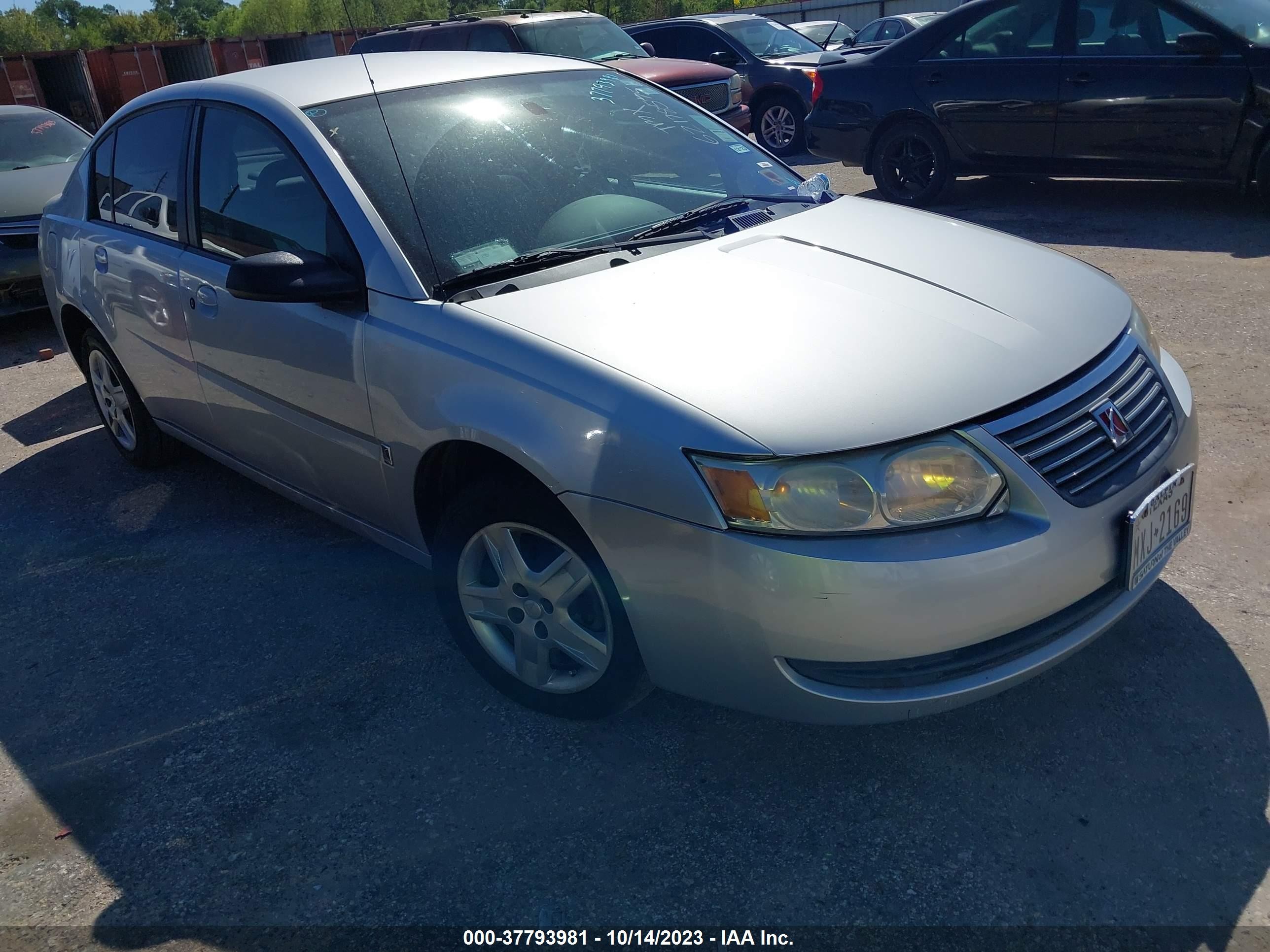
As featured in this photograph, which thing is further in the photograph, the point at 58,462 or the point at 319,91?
the point at 58,462

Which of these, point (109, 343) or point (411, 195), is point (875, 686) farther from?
point (109, 343)

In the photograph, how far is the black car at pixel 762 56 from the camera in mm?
11812

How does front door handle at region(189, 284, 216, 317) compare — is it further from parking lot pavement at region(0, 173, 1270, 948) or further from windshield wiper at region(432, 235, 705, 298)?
windshield wiper at region(432, 235, 705, 298)

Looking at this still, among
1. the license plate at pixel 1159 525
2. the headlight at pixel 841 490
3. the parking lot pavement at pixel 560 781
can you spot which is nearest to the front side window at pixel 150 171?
the parking lot pavement at pixel 560 781

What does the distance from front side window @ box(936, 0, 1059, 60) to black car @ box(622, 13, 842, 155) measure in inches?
116

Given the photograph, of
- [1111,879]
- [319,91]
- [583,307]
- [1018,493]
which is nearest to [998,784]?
[1111,879]

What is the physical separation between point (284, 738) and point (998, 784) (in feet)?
6.15

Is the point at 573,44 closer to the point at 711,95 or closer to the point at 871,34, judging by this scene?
the point at 711,95

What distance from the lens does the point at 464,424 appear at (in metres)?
2.60

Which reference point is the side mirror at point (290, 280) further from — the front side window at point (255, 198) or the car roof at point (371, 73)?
the car roof at point (371, 73)

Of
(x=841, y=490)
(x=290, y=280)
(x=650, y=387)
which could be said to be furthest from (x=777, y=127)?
(x=841, y=490)

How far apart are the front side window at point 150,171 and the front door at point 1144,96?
605 centimetres

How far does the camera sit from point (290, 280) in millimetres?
2838

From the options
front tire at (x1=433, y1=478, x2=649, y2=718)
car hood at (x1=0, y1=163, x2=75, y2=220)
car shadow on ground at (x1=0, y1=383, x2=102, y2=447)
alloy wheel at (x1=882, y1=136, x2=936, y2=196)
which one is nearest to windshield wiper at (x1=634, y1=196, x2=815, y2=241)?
front tire at (x1=433, y1=478, x2=649, y2=718)
